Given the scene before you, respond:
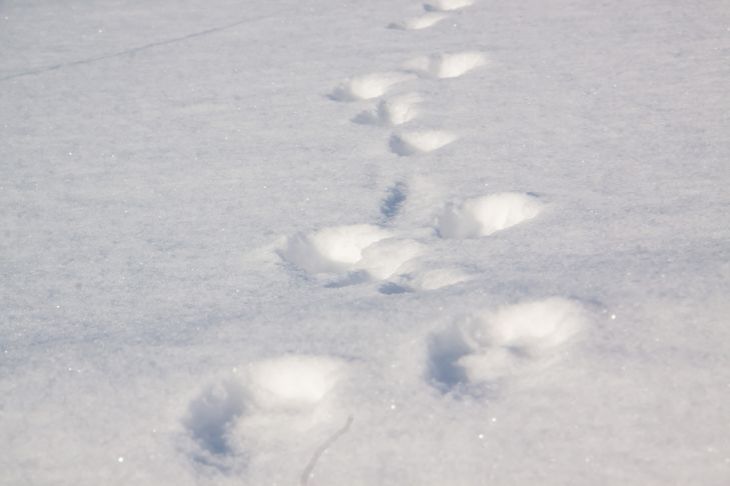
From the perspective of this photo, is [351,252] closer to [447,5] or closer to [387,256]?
[387,256]

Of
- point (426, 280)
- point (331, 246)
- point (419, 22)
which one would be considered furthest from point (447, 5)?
point (426, 280)

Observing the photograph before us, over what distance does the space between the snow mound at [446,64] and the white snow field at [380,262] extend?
0.05 ft

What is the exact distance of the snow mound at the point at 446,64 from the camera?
10.2ft

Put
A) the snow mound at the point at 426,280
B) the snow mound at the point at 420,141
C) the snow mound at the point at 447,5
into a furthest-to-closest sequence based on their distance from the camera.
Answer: the snow mound at the point at 447,5
the snow mound at the point at 420,141
the snow mound at the point at 426,280

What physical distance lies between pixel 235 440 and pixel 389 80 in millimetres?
1900

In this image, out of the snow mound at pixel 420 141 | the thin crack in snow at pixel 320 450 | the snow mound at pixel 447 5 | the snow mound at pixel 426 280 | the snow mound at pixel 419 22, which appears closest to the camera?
the thin crack in snow at pixel 320 450

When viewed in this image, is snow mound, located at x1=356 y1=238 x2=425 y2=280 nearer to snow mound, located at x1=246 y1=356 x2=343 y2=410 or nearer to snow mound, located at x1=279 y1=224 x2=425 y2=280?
snow mound, located at x1=279 y1=224 x2=425 y2=280

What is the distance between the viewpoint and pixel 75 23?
403cm

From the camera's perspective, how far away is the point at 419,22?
3.65 meters

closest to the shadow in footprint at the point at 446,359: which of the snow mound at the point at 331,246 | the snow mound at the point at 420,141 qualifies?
the snow mound at the point at 331,246

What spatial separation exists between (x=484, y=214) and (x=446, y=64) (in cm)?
125

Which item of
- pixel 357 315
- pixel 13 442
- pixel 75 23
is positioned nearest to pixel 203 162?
pixel 357 315

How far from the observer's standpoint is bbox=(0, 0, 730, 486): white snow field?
1.34 metres

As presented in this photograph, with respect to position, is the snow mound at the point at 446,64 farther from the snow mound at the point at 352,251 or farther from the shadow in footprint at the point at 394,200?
the snow mound at the point at 352,251
